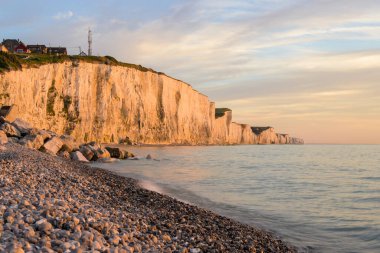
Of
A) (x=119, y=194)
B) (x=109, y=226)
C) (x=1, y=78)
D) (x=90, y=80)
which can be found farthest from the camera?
(x=90, y=80)

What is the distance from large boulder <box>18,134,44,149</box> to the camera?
2183 cm

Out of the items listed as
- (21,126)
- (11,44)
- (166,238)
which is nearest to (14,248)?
(166,238)

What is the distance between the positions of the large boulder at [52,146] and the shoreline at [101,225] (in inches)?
523

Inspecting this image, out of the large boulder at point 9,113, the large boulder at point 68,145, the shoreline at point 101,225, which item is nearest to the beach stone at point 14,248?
the shoreline at point 101,225

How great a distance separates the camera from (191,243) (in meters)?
6.30

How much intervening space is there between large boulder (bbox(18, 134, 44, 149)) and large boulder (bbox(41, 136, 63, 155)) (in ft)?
0.96

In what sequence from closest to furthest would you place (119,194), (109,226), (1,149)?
1. (109,226)
2. (119,194)
3. (1,149)

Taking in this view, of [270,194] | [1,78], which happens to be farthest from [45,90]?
[270,194]

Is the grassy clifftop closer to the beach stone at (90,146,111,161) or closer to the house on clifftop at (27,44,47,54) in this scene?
the beach stone at (90,146,111,161)

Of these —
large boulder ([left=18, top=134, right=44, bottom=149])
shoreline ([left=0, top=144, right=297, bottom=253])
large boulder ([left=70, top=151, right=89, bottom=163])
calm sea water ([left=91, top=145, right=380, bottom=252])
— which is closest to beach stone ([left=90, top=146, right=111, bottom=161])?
large boulder ([left=70, top=151, right=89, bottom=163])

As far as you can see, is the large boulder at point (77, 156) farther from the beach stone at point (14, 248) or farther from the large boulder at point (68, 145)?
the beach stone at point (14, 248)

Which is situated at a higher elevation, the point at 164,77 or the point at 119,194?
the point at 164,77

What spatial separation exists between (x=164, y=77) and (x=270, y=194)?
186ft

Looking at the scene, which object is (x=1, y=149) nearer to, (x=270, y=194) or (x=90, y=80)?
(x=270, y=194)
